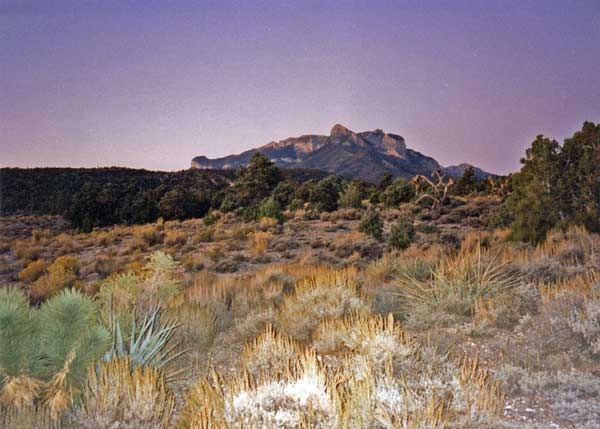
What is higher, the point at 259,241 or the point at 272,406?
the point at 259,241

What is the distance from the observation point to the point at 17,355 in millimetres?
2918

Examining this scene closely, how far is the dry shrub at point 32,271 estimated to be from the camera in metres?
8.22

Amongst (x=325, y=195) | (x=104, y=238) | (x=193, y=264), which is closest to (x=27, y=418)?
(x=193, y=264)

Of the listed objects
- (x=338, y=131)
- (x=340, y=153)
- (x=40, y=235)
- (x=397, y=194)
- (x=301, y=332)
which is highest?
(x=338, y=131)

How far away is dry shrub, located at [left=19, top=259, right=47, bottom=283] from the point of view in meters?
8.22

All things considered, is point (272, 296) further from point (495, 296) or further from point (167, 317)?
point (495, 296)

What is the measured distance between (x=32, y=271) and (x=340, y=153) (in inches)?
435

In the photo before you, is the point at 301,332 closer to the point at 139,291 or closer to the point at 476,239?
the point at 139,291

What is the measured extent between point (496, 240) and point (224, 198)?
7.74m

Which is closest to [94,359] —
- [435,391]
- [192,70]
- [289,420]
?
[289,420]

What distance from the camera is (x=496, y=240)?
1105cm

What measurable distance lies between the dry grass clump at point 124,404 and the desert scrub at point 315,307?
2.01m

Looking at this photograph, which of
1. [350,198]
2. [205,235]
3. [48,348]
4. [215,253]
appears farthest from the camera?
[350,198]

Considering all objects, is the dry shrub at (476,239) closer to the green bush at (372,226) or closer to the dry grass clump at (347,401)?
the green bush at (372,226)
